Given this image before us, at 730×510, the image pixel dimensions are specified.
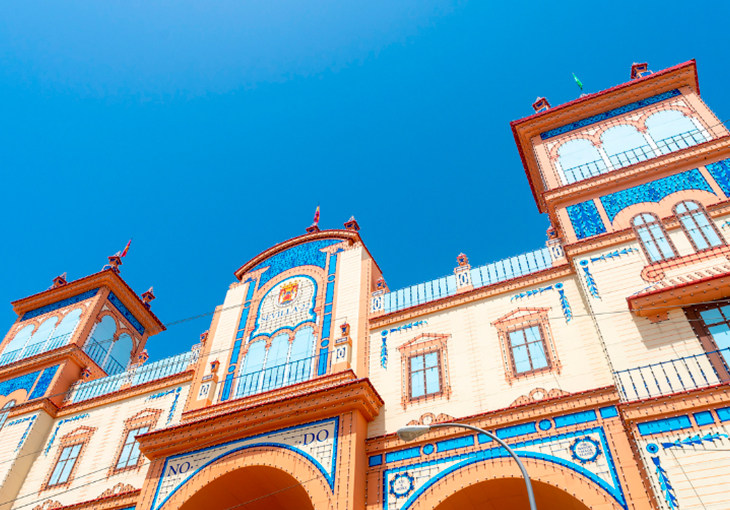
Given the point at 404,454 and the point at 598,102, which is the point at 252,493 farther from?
the point at 598,102

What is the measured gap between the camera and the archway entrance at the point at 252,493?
13.5 metres

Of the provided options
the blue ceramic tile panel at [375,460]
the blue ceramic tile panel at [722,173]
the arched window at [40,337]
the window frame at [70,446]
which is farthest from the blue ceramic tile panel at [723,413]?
the arched window at [40,337]

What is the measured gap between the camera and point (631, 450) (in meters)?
10.6

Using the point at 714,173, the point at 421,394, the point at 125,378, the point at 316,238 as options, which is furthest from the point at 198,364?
the point at 714,173

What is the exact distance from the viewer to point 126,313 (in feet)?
83.4

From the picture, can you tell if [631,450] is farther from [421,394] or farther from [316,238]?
[316,238]

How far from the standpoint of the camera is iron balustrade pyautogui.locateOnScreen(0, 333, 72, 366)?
72.2 ft

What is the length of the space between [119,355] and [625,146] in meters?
21.5

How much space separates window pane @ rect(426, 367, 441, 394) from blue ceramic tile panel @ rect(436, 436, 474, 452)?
5.17 ft

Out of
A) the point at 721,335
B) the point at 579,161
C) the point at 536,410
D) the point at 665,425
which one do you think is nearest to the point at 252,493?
the point at 536,410

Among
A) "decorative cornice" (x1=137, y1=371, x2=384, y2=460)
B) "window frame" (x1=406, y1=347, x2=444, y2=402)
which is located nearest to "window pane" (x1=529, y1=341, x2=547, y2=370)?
"window frame" (x1=406, y1=347, x2=444, y2=402)

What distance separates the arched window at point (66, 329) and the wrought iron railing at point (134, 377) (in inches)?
109

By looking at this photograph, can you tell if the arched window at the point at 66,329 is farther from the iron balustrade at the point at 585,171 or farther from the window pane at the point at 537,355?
the iron balustrade at the point at 585,171

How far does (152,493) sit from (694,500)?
12093 millimetres
